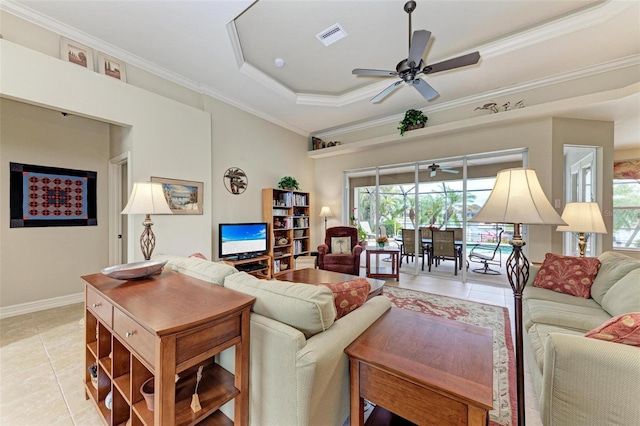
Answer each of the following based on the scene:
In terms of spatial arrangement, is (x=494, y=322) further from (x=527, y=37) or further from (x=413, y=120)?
(x=413, y=120)

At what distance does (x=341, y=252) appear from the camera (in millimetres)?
4945

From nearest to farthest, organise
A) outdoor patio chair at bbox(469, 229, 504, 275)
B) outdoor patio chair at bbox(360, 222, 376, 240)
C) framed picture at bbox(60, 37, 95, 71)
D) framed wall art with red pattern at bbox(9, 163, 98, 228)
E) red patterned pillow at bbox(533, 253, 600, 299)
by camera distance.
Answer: red patterned pillow at bbox(533, 253, 600, 299) → framed picture at bbox(60, 37, 95, 71) → framed wall art with red pattern at bbox(9, 163, 98, 228) → outdoor patio chair at bbox(469, 229, 504, 275) → outdoor patio chair at bbox(360, 222, 376, 240)

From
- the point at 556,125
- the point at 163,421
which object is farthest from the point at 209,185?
the point at 556,125

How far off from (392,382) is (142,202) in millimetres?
2350

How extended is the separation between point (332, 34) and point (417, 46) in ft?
3.71

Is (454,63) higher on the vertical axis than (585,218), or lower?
higher

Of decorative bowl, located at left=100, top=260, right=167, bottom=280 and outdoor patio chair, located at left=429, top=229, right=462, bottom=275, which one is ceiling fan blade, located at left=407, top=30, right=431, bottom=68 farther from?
outdoor patio chair, located at left=429, top=229, right=462, bottom=275

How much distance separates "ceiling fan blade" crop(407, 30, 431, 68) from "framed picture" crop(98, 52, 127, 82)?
3.42 m

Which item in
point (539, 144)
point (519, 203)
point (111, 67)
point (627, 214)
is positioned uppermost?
point (111, 67)

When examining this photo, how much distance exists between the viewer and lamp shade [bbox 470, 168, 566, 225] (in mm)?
1157

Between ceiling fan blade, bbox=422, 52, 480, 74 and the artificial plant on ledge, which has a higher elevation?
the artificial plant on ledge

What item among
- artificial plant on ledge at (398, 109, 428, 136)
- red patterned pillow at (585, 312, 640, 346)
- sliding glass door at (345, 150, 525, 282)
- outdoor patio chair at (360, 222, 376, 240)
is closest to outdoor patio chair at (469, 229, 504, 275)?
sliding glass door at (345, 150, 525, 282)

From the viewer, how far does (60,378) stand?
189cm

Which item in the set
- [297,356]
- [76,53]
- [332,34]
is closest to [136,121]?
[76,53]
